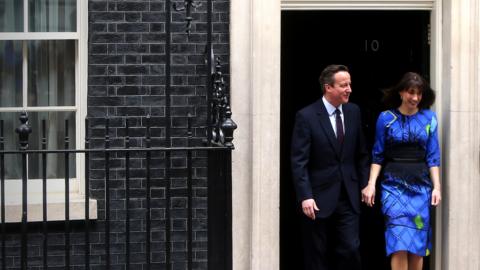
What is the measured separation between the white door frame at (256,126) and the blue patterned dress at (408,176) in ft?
2.66

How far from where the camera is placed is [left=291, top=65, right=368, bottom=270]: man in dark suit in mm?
6582

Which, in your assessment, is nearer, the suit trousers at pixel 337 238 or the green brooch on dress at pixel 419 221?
the suit trousers at pixel 337 238

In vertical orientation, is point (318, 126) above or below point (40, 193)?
above

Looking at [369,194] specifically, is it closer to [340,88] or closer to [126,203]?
[340,88]

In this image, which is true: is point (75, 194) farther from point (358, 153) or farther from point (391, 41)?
point (391, 41)

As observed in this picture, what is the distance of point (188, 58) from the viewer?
22.9 feet

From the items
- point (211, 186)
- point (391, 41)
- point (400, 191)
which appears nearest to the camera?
point (211, 186)

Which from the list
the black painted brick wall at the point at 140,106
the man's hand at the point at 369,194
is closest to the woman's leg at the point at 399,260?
the man's hand at the point at 369,194

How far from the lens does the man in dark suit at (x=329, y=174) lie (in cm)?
658

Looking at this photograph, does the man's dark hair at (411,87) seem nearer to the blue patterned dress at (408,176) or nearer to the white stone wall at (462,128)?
the blue patterned dress at (408,176)

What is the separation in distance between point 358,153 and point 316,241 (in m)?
0.72

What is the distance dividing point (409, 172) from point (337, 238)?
70 centimetres

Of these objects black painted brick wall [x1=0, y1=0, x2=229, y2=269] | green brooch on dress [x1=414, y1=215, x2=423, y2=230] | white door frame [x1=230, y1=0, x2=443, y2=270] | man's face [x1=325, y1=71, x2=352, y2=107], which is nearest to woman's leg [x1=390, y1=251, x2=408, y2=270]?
green brooch on dress [x1=414, y1=215, x2=423, y2=230]

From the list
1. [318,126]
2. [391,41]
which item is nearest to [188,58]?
[318,126]
